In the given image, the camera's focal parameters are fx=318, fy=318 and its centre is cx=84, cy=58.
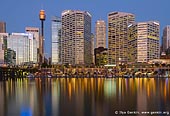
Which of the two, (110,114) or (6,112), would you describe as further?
(6,112)

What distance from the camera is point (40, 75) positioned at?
197 metres

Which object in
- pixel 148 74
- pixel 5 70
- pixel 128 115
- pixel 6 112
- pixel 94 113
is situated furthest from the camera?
pixel 148 74

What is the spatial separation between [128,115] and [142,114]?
43.2 inches

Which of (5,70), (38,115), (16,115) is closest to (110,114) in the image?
(38,115)

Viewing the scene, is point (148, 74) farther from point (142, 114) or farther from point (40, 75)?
point (142, 114)

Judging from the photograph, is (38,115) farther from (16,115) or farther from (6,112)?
(6,112)

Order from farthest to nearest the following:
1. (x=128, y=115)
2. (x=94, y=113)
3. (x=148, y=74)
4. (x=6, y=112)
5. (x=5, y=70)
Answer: (x=148, y=74) → (x=5, y=70) → (x=6, y=112) → (x=94, y=113) → (x=128, y=115)

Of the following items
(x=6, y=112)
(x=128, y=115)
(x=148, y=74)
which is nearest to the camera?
(x=128, y=115)

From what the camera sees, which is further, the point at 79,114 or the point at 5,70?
the point at 5,70

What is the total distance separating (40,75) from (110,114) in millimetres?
178329

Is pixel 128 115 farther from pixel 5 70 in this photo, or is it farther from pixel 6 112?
pixel 5 70

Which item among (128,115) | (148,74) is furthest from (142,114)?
(148,74)

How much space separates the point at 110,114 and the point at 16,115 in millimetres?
6519

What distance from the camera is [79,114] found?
855 inches
